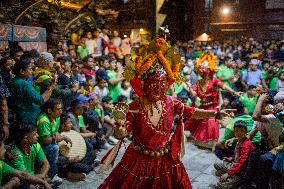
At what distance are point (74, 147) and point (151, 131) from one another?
8.79 ft

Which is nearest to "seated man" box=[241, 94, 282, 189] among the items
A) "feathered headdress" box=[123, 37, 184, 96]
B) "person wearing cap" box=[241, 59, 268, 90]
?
"feathered headdress" box=[123, 37, 184, 96]

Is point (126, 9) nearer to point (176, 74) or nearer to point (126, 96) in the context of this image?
point (126, 96)

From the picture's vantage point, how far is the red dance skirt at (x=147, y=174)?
12.7 ft

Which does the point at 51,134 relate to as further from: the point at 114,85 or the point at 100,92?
the point at 114,85

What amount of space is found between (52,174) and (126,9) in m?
22.7

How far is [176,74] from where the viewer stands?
4.05m

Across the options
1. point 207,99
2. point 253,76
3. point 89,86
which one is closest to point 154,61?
point 207,99

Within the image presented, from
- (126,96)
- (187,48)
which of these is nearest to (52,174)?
(126,96)

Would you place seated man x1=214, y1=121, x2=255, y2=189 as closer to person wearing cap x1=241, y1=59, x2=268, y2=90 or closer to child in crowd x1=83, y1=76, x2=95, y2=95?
child in crowd x1=83, y1=76, x2=95, y2=95

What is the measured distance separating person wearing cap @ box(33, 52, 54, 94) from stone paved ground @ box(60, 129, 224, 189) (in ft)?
5.46

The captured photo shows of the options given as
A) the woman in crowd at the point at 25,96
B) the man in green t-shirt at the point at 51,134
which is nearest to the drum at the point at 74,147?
the man in green t-shirt at the point at 51,134

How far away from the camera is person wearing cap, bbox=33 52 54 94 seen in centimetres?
582

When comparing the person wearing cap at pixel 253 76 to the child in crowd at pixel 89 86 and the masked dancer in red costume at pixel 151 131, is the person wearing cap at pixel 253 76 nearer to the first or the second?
the child in crowd at pixel 89 86

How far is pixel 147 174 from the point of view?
3.89m
